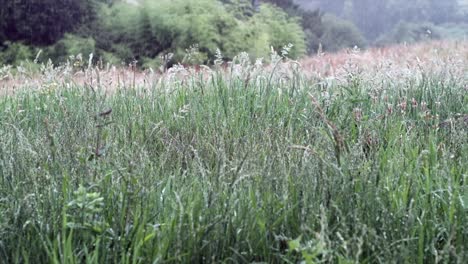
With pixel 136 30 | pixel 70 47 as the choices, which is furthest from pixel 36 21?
pixel 136 30

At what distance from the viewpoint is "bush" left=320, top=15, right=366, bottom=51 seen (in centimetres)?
3262

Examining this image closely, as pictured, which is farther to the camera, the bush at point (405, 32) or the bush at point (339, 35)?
the bush at point (405, 32)

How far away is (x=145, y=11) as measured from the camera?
57.8 ft

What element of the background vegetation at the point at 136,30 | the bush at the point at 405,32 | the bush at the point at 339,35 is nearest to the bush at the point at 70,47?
the background vegetation at the point at 136,30

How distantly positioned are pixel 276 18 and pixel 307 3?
3355 centimetres

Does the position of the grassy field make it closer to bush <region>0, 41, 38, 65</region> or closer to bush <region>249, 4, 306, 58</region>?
bush <region>249, 4, 306, 58</region>

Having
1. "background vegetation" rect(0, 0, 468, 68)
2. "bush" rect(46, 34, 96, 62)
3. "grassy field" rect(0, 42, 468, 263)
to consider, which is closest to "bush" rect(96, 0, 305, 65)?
"background vegetation" rect(0, 0, 468, 68)

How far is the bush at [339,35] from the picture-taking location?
32625 millimetres

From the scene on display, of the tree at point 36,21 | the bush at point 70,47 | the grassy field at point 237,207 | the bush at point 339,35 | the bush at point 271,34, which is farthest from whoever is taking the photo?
the bush at point 339,35

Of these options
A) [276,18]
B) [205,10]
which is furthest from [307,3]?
[205,10]

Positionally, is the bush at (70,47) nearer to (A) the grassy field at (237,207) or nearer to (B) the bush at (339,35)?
(A) the grassy field at (237,207)

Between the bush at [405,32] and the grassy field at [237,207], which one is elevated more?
the grassy field at [237,207]

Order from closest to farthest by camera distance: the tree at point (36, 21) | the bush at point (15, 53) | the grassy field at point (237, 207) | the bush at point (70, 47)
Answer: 1. the grassy field at point (237, 207)
2. the bush at point (15, 53)
3. the bush at point (70, 47)
4. the tree at point (36, 21)

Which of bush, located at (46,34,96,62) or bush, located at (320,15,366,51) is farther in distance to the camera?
bush, located at (320,15,366,51)
